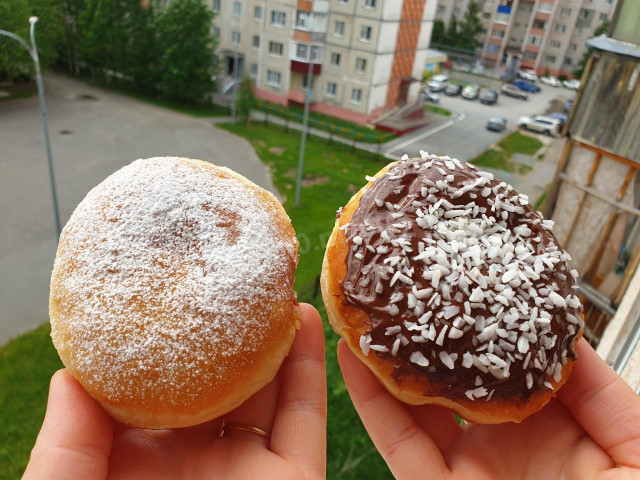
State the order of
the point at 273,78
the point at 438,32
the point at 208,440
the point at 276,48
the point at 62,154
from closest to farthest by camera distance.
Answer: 1. the point at 208,440
2. the point at 62,154
3. the point at 276,48
4. the point at 273,78
5. the point at 438,32

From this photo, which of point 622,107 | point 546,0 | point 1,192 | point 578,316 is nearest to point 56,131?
point 1,192

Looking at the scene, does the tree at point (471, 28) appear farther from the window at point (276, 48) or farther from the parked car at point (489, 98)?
the window at point (276, 48)

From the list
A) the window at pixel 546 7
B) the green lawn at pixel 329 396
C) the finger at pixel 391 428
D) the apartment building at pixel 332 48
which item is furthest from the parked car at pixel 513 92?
the finger at pixel 391 428

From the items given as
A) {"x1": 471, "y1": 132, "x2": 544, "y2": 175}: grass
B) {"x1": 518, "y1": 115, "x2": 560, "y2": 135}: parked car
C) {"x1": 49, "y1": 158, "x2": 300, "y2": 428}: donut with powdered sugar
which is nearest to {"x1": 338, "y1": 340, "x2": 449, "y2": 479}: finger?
{"x1": 49, "y1": 158, "x2": 300, "y2": 428}: donut with powdered sugar

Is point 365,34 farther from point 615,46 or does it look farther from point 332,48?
point 615,46

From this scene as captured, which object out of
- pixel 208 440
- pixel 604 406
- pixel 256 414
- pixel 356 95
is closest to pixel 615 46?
pixel 604 406

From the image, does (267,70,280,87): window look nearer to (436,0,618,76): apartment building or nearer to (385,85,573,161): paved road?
(385,85,573,161): paved road
